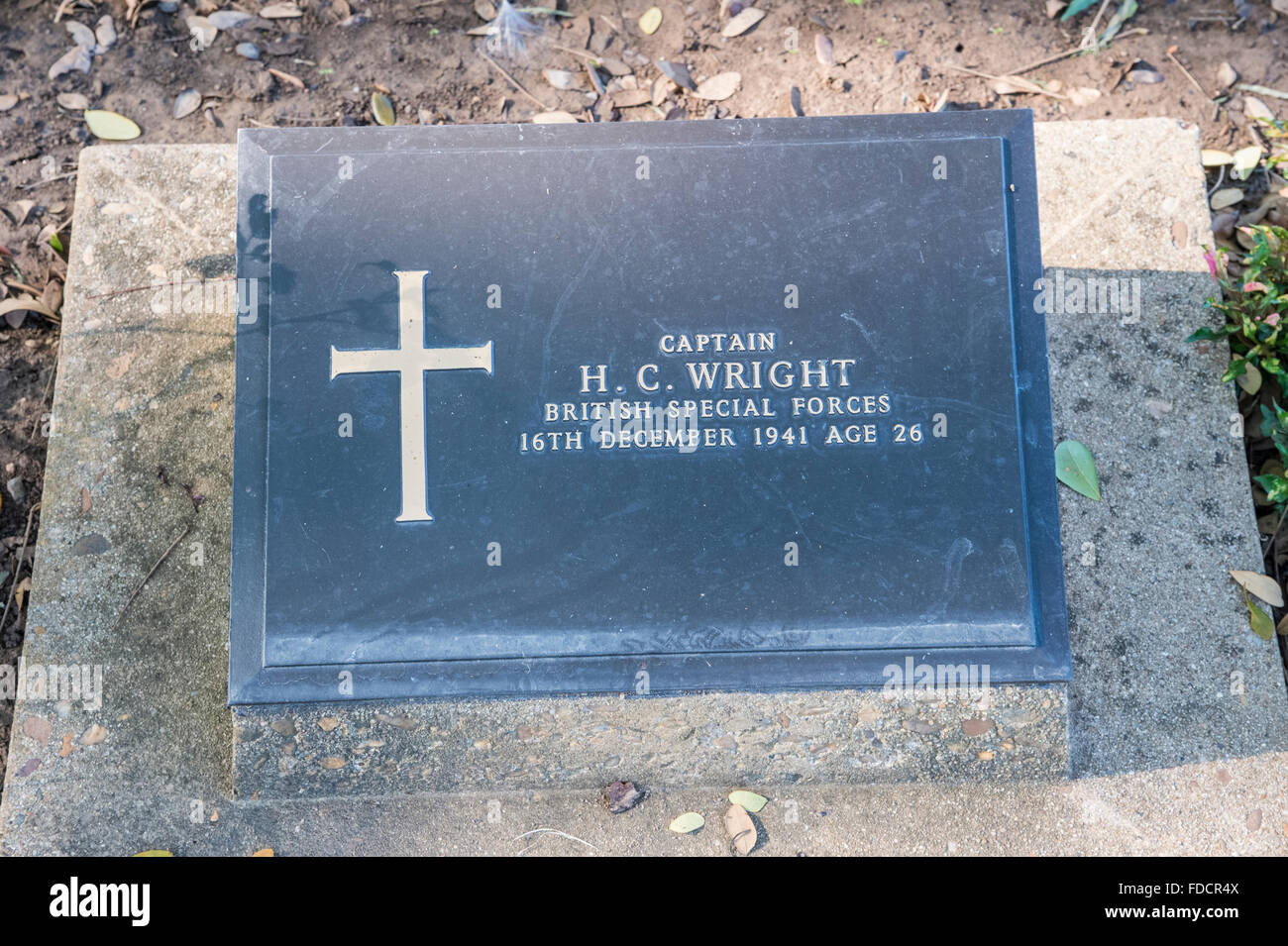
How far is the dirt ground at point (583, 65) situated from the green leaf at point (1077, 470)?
1.13m

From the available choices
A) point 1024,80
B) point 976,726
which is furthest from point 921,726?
point 1024,80

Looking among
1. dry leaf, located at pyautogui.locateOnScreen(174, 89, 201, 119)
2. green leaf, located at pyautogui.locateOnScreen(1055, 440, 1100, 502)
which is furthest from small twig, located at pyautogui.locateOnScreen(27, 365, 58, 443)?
green leaf, located at pyautogui.locateOnScreen(1055, 440, 1100, 502)

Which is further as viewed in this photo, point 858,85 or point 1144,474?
point 858,85

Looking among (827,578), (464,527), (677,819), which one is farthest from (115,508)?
(827,578)

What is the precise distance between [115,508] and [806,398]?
185cm

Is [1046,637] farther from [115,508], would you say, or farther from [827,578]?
[115,508]

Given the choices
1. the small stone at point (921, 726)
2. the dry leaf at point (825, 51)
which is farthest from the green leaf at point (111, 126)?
the small stone at point (921, 726)

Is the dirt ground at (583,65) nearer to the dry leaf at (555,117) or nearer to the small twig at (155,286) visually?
the dry leaf at (555,117)

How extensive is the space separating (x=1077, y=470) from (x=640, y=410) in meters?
1.22

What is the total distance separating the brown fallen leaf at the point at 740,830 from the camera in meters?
2.26

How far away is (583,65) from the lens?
9.56 ft

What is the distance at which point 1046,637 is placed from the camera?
6.74 ft

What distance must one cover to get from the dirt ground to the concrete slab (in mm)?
305

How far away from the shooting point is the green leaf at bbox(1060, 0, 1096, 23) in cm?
290
